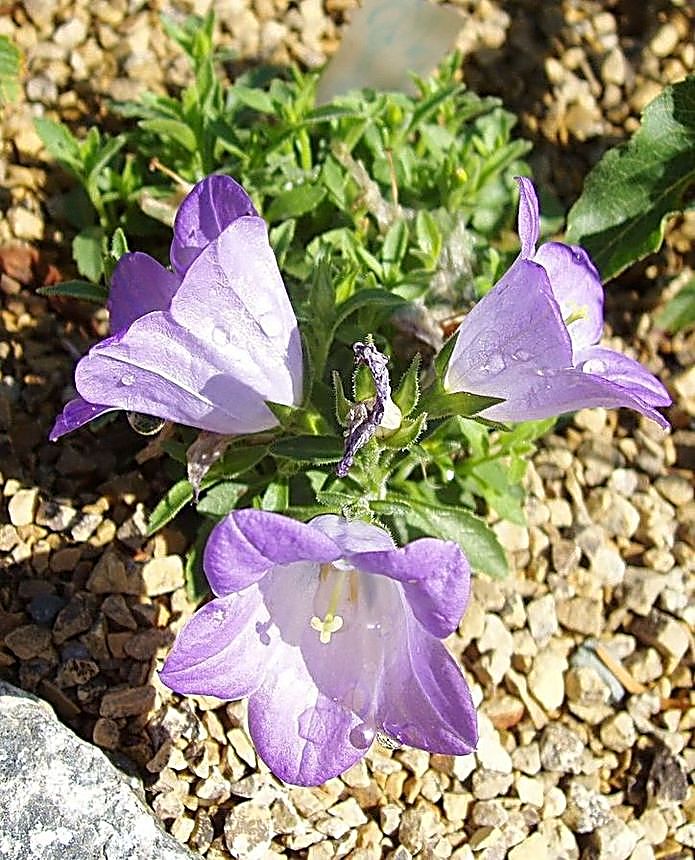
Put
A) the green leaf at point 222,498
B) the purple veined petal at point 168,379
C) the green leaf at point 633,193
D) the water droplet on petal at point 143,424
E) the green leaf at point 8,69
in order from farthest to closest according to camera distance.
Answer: the green leaf at point 8,69 → the green leaf at point 633,193 → the green leaf at point 222,498 → the water droplet on petal at point 143,424 → the purple veined petal at point 168,379

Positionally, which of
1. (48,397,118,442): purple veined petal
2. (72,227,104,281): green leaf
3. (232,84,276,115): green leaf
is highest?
(232,84,276,115): green leaf

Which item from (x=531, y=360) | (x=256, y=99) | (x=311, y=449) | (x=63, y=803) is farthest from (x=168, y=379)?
(x=256, y=99)

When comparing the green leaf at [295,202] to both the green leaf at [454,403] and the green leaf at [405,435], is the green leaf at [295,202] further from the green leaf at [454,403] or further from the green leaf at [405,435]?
the green leaf at [405,435]

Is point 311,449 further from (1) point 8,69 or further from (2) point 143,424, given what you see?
(1) point 8,69

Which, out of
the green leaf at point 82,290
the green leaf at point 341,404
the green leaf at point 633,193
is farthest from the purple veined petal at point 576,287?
the green leaf at point 82,290

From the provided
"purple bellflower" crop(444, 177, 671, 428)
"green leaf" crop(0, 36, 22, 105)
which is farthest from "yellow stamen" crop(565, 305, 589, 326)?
"green leaf" crop(0, 36, 22, 105)

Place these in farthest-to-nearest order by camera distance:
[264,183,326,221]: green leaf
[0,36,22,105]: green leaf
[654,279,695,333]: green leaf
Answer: [654,279,695,333]: green leaf
[0,36,22,105]: green leaf
[264,183,326,221]: green leaf

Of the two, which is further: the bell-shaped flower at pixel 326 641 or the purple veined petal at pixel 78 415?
the purple veined petal at pixel 78 415

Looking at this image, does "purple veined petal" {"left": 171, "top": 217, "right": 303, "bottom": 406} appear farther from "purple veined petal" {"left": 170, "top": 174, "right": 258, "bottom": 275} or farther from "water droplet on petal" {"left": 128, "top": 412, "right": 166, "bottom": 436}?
"water droplet on petal" {"left": 128, "top": 412, "right": 166, "bottom": 436}
